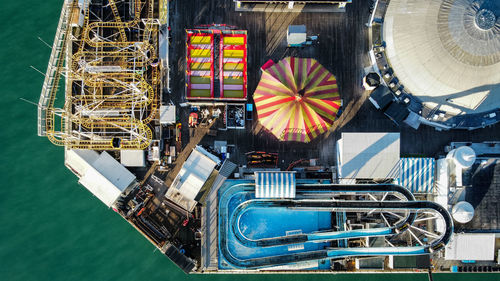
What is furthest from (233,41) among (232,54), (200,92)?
(200,92)

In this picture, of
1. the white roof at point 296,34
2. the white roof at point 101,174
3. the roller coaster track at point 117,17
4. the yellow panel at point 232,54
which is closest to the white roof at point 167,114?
the white roof at point 101,174

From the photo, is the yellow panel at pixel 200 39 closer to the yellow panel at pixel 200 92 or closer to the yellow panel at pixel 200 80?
the yellow panel at pixel 200 80

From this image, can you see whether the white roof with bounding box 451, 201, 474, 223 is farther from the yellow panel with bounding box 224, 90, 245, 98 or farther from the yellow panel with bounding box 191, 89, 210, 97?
the yellow panel with bounding box 191, 89, 210, 97

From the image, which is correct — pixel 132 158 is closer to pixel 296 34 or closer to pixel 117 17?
pixel 117 17

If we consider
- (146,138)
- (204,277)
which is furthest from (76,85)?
(204,277)

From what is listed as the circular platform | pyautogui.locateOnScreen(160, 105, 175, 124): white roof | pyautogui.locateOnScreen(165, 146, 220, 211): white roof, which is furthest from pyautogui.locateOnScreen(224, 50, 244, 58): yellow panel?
the circular platform

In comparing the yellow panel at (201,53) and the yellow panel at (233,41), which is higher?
the yellow panel at (233,41)
